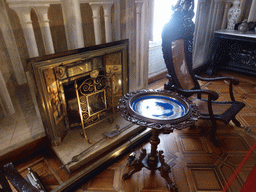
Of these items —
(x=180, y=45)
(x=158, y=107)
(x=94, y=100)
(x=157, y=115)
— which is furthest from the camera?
(x=180, y=45)

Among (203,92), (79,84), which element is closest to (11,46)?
(79,84)

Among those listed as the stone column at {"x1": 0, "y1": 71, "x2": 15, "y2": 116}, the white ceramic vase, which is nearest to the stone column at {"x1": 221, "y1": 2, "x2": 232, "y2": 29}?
the white ceramic vase

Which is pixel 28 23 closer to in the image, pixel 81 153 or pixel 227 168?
pixel 81 153

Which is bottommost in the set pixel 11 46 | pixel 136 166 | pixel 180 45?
pixel 136 166

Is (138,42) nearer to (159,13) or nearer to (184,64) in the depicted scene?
(184,64)

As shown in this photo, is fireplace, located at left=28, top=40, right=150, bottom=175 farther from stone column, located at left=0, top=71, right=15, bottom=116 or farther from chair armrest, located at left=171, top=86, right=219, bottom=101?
chair armrest, located at left=171, top=86, right=219, bottom=101

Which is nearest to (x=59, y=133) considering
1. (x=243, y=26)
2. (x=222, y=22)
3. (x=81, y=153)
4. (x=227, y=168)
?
(x=81, y=153)

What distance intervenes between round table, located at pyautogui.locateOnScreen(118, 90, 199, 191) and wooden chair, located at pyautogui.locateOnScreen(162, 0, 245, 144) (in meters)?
0.47

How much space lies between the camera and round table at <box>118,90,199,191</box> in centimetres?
120

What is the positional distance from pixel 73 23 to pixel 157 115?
1.07m

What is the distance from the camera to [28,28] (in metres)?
1.37

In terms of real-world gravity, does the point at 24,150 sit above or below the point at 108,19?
below

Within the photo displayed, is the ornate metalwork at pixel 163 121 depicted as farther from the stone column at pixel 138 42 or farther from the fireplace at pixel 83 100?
the stone column at pixel 138 42

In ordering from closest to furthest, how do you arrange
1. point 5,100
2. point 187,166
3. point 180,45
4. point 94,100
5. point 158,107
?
point 158,107
point 5,100
point 187,166
point 94,100
point 180,45
